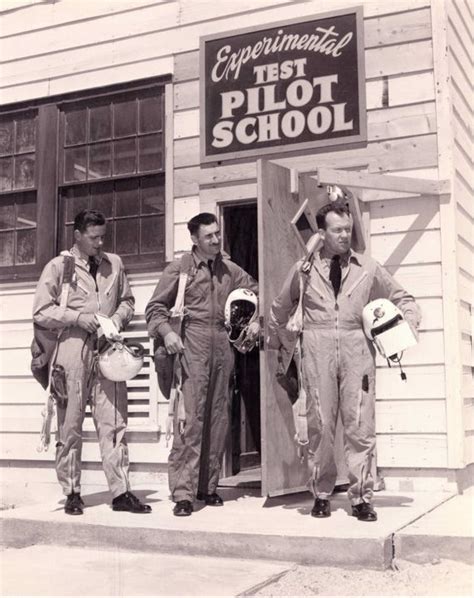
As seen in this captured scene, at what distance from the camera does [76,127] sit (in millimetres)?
7520

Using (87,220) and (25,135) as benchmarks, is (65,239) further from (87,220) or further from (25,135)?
(87,220)

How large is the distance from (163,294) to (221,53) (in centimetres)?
264

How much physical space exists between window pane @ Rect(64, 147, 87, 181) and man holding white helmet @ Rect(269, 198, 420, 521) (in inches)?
131

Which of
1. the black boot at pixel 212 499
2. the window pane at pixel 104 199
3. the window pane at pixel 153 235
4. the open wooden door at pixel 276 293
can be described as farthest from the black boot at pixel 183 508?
the window pane at pixel 104 199

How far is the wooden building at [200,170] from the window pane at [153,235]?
2 centimetres

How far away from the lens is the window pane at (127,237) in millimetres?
7133

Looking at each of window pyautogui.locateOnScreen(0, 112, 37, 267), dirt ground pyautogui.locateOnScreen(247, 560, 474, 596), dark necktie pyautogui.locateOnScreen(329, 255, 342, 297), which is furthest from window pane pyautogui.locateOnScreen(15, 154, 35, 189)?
dirt ground pyautogui.locateOnScreen(247, 560, 474, 596)

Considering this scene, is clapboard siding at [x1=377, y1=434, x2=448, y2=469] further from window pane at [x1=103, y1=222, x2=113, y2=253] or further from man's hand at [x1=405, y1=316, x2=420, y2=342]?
window pane at [x1=103, y1=222, x2=113, y2=253]

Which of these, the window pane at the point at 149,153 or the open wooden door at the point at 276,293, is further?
the window pane at the point at 149,153

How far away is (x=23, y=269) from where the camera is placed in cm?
753

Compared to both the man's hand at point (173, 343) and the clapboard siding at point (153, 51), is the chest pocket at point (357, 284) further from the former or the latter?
the clapboard siding at point (153, 51)

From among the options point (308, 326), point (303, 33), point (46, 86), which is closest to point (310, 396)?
point (308, 326)

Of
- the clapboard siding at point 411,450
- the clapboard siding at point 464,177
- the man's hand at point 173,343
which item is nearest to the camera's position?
the man's hand at point 173,343

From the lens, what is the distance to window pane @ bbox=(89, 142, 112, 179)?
24.1ft
